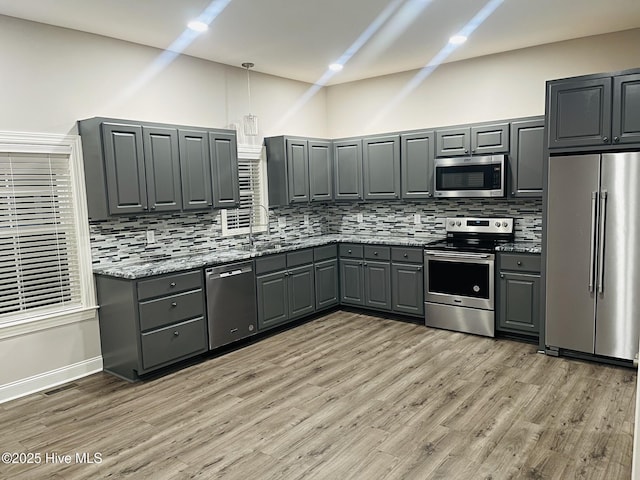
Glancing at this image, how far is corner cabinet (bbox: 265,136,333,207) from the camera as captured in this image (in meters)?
5.65

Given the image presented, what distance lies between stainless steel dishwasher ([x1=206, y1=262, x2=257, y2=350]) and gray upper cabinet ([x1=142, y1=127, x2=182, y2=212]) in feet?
2.41

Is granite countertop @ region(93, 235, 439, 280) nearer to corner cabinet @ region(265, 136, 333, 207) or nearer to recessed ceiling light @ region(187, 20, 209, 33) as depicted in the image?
corner cabinet @ region(265, 136, 333, 207)

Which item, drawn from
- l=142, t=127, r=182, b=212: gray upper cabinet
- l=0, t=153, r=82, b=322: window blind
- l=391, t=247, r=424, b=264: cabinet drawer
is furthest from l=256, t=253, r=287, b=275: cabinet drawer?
l=0, t=153, r=82, b=322: window blind

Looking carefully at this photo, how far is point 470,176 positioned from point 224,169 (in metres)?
2.58

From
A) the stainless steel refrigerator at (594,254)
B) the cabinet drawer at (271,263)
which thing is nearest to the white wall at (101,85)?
the cabinet drawer at (271,263)

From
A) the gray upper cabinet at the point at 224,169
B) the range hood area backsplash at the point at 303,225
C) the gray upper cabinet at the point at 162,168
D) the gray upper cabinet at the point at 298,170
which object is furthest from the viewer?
the gray upper cabinet at the point at 298,170

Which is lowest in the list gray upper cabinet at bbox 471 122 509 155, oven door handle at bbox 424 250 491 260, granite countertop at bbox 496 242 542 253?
oven door handle at bbox 424 250 491 260

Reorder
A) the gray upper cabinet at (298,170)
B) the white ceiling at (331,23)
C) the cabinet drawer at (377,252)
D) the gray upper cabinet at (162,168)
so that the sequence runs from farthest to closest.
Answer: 1. the gray upper cabinet at (298,170)
2. the cabinet drawer at (377,252)
3. the gray upper cabinet at (162,168)
4. the white ceiling at (331,23)

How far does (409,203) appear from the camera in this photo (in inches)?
236

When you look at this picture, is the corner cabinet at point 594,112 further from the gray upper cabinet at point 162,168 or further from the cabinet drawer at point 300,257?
the gray upper cabinet at point 162,168

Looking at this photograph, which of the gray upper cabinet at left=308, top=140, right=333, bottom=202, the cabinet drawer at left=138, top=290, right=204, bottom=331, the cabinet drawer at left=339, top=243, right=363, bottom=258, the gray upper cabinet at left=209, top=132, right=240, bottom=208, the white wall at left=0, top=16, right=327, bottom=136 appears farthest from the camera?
the gray upper cabinet at left=308, top=140, right=333, bottom=202

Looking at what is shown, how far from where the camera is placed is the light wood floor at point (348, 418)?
2.75 metres

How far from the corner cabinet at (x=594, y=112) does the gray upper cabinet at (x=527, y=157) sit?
1.91ft

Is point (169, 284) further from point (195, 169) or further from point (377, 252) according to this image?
point (377, 252)
